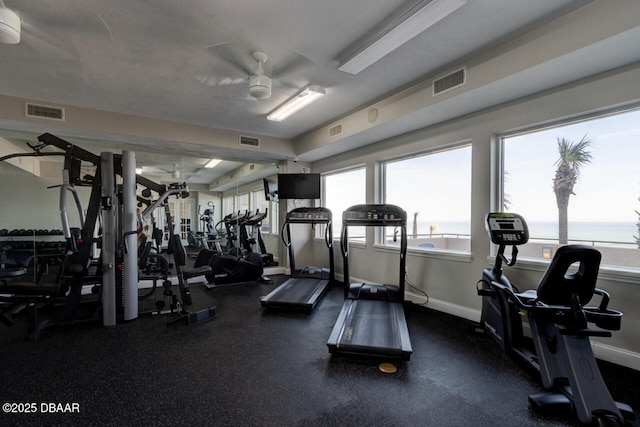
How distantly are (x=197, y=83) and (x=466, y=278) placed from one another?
4.36m

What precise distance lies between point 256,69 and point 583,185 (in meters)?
3.78

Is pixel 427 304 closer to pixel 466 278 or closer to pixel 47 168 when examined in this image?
pixel 466 278

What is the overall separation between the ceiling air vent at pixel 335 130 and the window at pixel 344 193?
104 cm

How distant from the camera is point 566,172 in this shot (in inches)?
123

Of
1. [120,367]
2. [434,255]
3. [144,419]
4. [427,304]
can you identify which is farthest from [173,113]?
[427,304]

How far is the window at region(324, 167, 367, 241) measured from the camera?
5895mm

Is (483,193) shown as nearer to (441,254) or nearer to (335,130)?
(441,254)

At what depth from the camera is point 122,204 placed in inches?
148

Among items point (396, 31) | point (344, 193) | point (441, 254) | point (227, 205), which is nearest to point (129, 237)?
point (396, 31)

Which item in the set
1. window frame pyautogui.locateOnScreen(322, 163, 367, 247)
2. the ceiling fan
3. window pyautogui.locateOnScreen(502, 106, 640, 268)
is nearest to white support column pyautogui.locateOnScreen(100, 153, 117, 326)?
the ceiling fan

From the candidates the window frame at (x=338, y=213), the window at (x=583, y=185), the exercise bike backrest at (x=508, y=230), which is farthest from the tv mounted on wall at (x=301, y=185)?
the exercise bike backrest at (x=508, y=230)

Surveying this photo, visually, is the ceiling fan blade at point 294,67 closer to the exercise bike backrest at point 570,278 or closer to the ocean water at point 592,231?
the exercise bike backrest at point 570,278

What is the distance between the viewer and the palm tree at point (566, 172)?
119 inches

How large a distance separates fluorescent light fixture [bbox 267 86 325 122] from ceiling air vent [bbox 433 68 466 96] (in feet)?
4.59
